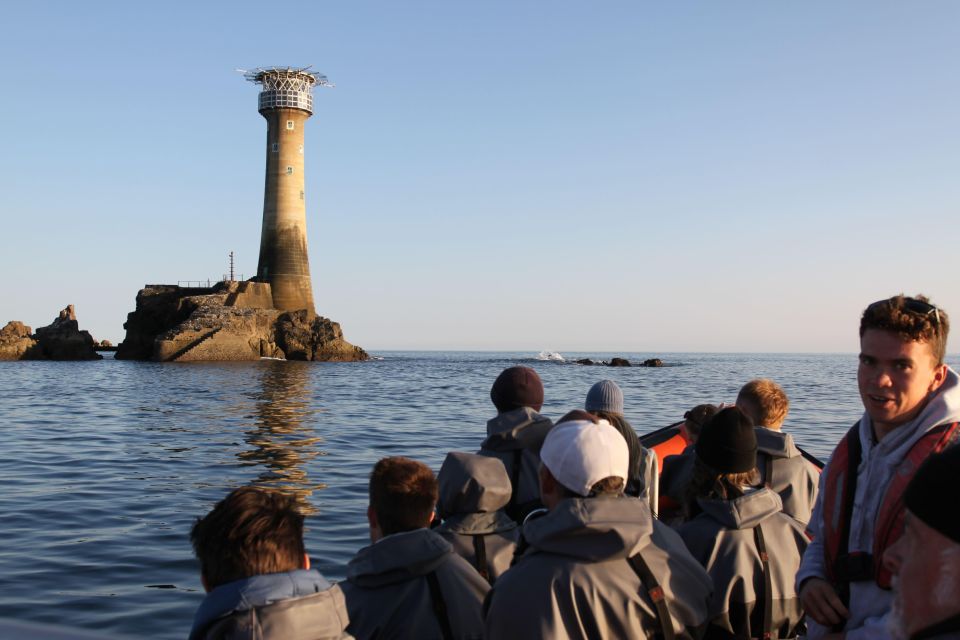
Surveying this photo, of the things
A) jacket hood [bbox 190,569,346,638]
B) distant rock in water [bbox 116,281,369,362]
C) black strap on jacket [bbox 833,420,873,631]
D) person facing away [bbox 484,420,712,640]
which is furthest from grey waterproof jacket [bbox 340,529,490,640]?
distant rock in water [bbox 116,281,369,362]

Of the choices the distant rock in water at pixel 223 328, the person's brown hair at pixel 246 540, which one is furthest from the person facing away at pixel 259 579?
the distant rock in water at pixel 223 328

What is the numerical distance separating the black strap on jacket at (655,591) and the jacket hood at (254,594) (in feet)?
3.58

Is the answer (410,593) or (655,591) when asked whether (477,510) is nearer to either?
(410,593)

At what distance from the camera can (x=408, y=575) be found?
134 inches

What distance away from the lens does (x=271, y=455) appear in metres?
15.3

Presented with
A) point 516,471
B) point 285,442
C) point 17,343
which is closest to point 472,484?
point 516,471

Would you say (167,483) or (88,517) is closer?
(88,517)

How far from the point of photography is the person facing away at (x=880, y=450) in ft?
9.35

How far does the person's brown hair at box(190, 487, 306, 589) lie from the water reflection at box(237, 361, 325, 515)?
26.4 ft

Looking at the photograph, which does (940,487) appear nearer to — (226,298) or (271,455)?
(271,455)

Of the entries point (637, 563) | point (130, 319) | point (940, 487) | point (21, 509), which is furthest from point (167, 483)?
point (130, 319)

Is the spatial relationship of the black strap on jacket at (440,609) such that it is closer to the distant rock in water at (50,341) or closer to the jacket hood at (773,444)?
the jacket hood at (773,444)

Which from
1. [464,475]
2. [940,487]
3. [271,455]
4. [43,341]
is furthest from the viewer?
[43,341]

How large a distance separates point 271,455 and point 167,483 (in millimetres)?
2866
